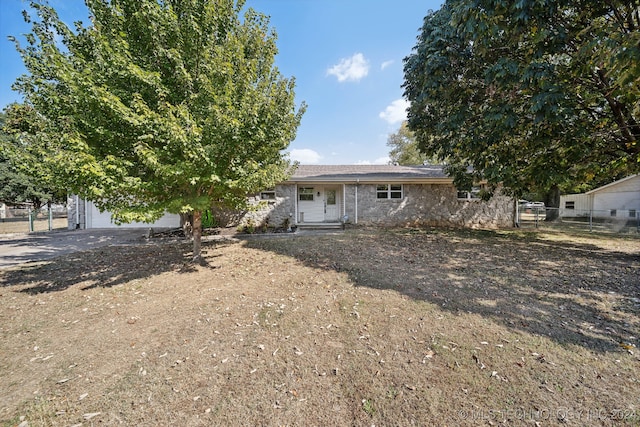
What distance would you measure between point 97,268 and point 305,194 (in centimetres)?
907

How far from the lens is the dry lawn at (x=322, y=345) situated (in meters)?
2.33

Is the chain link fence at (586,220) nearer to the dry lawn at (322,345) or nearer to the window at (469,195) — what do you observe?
the window at (469,195)

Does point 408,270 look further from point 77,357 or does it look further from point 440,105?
point 440,105

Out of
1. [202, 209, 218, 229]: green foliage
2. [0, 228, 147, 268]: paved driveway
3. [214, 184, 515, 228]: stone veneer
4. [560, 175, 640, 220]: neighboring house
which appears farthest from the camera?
[560, 175, 640, 220]: neighboring house

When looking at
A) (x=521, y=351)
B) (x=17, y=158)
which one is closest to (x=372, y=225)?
(x=521, y=351)

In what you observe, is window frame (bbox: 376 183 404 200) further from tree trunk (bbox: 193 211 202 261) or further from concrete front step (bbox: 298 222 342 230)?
tree trunk (bbox: 193 211 202 261)

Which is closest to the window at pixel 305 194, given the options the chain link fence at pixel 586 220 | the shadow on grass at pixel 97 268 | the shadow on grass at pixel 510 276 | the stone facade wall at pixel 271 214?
the stone facade wall at pixel 271 214

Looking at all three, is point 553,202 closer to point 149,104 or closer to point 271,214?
point 271,214

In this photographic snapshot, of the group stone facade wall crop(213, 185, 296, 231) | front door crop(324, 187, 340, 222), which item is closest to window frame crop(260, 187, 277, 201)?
stone facade wall crop(213, 185, 296, 231)

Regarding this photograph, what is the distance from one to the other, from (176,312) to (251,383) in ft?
7.60

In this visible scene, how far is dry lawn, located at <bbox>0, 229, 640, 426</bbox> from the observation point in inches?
91.6

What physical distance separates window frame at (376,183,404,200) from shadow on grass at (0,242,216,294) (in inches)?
367

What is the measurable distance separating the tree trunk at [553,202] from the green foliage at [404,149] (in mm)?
10906

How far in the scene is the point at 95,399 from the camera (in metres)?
2.47
